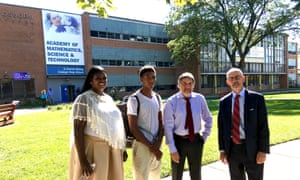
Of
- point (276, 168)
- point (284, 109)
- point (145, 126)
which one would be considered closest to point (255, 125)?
point (145, 126)

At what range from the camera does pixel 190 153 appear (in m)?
3.77

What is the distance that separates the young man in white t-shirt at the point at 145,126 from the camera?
3.55m

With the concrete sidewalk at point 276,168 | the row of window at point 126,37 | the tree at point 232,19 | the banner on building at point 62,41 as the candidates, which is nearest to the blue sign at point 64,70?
the banner on building at point 62,41

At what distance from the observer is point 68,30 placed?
36375 mm

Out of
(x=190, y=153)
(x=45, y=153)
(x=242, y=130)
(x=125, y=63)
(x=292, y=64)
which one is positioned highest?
(x=125, y=63)

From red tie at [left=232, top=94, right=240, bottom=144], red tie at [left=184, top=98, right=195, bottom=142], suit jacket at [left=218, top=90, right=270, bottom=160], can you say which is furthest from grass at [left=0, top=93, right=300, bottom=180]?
suit jacket at [left=218, top=90, right=270, bottom=160]

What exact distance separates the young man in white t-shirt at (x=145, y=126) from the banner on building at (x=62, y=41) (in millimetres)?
33440

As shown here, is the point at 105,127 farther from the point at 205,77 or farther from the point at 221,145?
the point at 205,77

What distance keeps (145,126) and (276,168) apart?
315 centimetres

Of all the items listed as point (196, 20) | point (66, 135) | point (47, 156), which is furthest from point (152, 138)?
point (196, 20)

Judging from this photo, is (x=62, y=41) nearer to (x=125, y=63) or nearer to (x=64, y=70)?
(x=64, y=70)

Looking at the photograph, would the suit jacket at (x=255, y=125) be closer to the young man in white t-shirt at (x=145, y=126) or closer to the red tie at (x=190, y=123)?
the red tie at (x=190, y=123)

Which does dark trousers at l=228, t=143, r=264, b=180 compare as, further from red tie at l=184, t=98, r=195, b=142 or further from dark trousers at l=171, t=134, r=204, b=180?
red tie at l=184, t=98, r=195, b=142

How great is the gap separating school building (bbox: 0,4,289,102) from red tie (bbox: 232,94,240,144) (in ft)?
108
